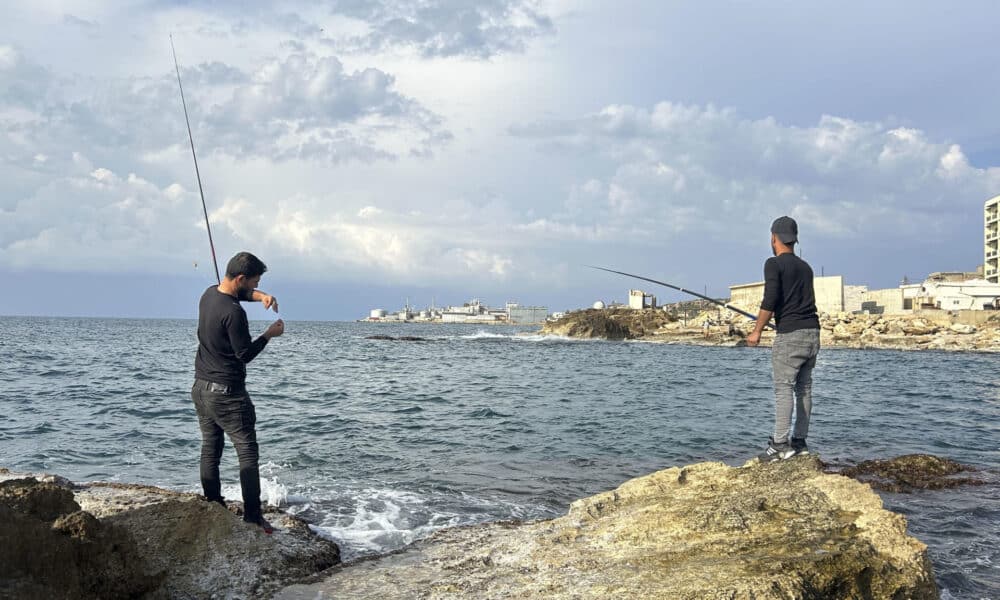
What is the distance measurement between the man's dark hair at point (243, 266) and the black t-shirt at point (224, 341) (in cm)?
21

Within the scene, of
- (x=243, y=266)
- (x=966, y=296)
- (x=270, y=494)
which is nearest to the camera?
(x=243, y=266)

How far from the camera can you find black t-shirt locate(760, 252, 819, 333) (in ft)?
19.3

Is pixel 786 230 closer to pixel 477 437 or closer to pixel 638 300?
pixel 477 437

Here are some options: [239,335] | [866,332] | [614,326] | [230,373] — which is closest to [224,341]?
[239,335]

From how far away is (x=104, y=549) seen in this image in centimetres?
370

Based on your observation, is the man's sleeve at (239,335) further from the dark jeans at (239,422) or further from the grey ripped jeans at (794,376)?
the grey ripped jeans at (794,376)

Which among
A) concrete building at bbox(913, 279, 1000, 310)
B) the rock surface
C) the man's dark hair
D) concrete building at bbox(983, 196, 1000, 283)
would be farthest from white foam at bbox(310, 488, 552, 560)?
concrete building at bbox(983, 196, 1000, 283)

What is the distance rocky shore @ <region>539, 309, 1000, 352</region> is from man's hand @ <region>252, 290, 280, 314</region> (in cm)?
3510

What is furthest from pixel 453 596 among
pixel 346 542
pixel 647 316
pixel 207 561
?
pixel 647 316

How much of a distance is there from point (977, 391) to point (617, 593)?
2215cm

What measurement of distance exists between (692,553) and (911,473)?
6460 millimetres

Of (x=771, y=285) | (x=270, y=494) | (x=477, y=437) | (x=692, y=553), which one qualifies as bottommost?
(x=477, y=437)

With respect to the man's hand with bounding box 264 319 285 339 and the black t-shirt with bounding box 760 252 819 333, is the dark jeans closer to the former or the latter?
the man's hand with bounding box 264 319 285 339

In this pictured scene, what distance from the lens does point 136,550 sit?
13.0 feet
